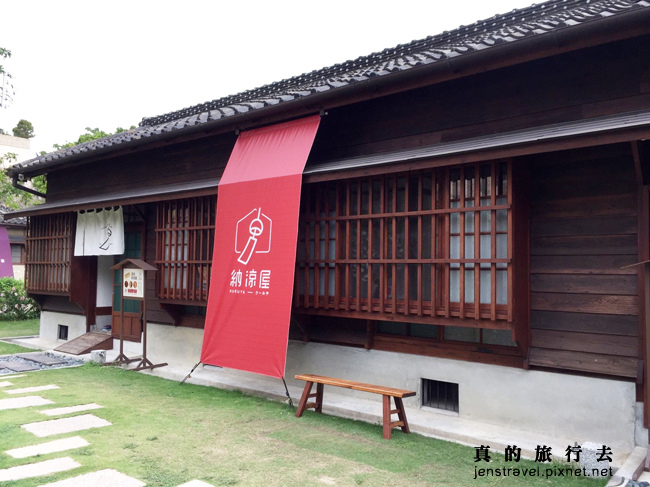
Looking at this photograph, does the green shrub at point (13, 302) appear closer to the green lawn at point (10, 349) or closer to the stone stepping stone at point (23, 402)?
the green lawn at point (10, 349)

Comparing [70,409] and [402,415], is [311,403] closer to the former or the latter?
[402,415]

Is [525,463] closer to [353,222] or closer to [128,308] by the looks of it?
[353,222]

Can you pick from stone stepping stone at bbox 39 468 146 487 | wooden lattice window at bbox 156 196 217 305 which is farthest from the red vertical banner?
stone stepping stone at bbox 39 468 146 487

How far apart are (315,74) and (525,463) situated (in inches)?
295

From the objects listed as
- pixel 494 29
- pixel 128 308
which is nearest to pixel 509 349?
pixel 494 29

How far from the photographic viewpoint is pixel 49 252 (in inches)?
488

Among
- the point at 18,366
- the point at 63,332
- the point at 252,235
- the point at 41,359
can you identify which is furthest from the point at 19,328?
the point at 252,235

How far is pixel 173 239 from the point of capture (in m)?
9.38

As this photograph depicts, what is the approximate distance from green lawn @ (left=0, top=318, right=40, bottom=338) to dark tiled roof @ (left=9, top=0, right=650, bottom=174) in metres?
4.92

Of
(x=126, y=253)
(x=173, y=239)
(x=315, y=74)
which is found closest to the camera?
(x=173, y=239)

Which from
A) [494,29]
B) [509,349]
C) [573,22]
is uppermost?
[494,29]

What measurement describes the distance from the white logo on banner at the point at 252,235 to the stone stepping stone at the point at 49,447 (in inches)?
120

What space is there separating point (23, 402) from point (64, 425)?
4.92ft

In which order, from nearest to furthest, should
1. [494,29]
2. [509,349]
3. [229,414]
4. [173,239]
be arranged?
[509,349] < [229,414] < [494,29] < [173,239]
